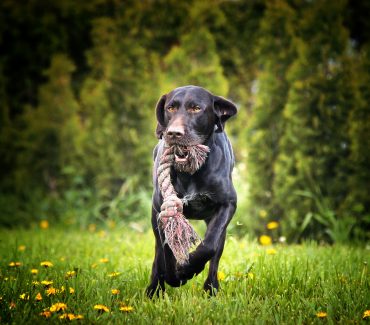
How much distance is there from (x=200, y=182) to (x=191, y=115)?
487 mm

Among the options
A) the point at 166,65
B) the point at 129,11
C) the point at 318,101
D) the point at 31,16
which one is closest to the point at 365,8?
the point at 318,101

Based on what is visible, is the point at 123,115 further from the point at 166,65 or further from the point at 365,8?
the point at 365,8

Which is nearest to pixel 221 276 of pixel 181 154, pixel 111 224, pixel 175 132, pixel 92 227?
pixel 181 154

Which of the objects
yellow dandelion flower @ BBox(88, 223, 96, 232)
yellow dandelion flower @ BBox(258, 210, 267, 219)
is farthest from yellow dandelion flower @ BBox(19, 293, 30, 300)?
yellow dandelion flower @ BBox(88, 223, 96, 232)

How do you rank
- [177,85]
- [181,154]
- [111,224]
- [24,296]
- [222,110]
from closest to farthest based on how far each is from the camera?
[24,296] → [181,154] → [222,110] → [111,224] → [177,85]

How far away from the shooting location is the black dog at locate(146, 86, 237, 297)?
321 centimetres

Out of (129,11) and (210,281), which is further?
(129,11)

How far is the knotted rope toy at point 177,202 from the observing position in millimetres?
2979

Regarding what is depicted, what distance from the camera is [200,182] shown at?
3354 millimetres

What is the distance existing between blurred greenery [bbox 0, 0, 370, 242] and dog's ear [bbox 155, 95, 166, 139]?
2727mm

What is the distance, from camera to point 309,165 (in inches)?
254

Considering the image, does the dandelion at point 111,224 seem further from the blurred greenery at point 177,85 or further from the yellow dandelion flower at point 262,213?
the yellow dandelion flower at point 262,213

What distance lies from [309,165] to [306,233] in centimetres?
96

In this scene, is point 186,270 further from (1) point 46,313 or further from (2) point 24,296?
(2) point 24,296
